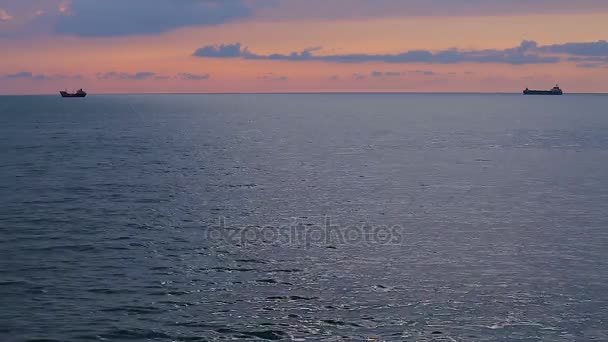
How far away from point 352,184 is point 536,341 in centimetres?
4427

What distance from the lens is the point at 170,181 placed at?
72125 mm

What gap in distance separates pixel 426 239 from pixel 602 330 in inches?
672

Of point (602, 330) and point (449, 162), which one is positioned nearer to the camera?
point (602, 330)

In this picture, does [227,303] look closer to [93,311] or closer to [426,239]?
[93,311]

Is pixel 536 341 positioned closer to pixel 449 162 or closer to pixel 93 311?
pixel 93 311

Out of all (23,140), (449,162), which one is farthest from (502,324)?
(23,140)

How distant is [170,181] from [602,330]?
52.2m

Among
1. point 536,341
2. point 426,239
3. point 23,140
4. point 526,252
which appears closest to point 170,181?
point 426,239

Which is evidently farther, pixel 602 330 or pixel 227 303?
pixel 227 303

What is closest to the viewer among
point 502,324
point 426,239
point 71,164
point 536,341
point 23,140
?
point 536,341

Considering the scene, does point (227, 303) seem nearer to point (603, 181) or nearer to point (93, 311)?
point (93, 311)

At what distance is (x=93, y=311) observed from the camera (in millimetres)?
29844

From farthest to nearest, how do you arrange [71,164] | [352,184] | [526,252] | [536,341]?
[71,164] < [352,184] < [526,252] < [536,341]

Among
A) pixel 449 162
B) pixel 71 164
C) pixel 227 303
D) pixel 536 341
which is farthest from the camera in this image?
pixel 449 162
